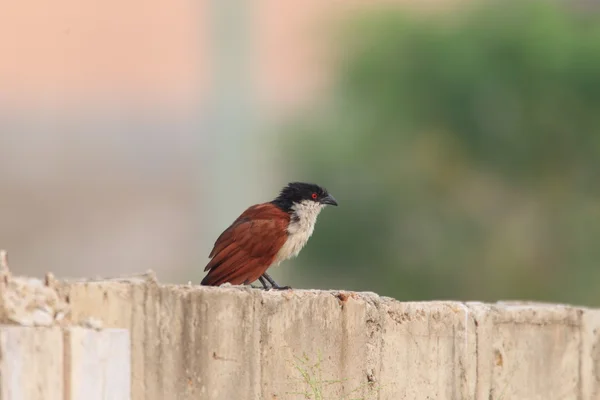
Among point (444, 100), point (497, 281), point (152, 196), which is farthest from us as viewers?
point (152, 196)

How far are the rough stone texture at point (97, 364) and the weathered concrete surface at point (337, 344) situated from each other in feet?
0.37

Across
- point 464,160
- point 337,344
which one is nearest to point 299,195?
point 337,344

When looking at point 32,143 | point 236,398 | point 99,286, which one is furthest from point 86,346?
point 32,143

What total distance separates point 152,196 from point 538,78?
1449cm

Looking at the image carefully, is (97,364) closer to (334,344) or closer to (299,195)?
(334,344)

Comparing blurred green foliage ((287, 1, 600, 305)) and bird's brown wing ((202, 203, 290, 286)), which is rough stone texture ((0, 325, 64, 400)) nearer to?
bird's brown wing ((202, 203, 290, 286))

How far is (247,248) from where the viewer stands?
6.28m

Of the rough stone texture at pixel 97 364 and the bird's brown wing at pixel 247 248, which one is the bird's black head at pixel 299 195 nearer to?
the bird's brown wing at pixel 247 248

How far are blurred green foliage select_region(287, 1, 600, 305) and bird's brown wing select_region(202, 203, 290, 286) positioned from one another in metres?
10.4

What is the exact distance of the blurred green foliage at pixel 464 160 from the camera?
17.3 meters

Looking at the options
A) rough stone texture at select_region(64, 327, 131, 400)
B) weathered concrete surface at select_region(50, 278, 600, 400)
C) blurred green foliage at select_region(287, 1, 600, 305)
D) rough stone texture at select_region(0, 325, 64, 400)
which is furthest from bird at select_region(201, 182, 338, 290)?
blurred green foliage at select_region(287, 1, 600, 305)

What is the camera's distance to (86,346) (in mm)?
3795

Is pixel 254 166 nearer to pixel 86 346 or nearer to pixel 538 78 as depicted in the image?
pixel 538 78

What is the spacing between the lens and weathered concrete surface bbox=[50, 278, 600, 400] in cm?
416
